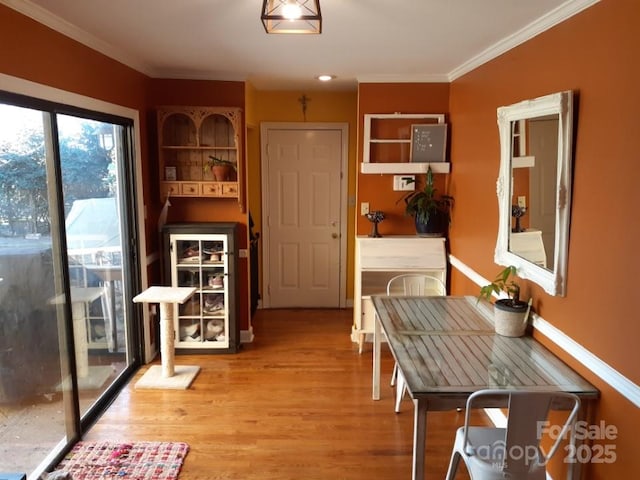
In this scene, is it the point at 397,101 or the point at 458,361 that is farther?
the point at 397,101

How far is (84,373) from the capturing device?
3053 mm

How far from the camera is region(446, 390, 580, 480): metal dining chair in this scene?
1729mm

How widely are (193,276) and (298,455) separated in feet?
6.38

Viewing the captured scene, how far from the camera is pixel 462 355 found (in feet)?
7.61

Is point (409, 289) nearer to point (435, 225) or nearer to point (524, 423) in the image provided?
point (435, 225)

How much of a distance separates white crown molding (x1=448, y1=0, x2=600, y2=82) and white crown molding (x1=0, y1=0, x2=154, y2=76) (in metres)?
2.45

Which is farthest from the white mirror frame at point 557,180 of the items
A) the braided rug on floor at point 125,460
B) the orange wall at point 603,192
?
the braided rug on floor at point 125,460

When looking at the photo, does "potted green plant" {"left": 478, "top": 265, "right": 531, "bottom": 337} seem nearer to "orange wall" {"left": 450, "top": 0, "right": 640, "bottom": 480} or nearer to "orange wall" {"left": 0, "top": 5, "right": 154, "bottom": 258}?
"orange wall" {"left": 450, "top": 0, "right": 640, "bottom": 480}

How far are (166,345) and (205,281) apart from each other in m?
0.72

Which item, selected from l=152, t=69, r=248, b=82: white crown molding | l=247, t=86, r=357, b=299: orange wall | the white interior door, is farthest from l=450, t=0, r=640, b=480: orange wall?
the white interior door

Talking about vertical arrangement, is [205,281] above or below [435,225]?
below

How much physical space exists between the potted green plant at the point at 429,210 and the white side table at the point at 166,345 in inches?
77.9

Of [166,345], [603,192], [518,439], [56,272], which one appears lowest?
[166,345]

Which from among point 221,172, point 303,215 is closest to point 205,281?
point 221,172
